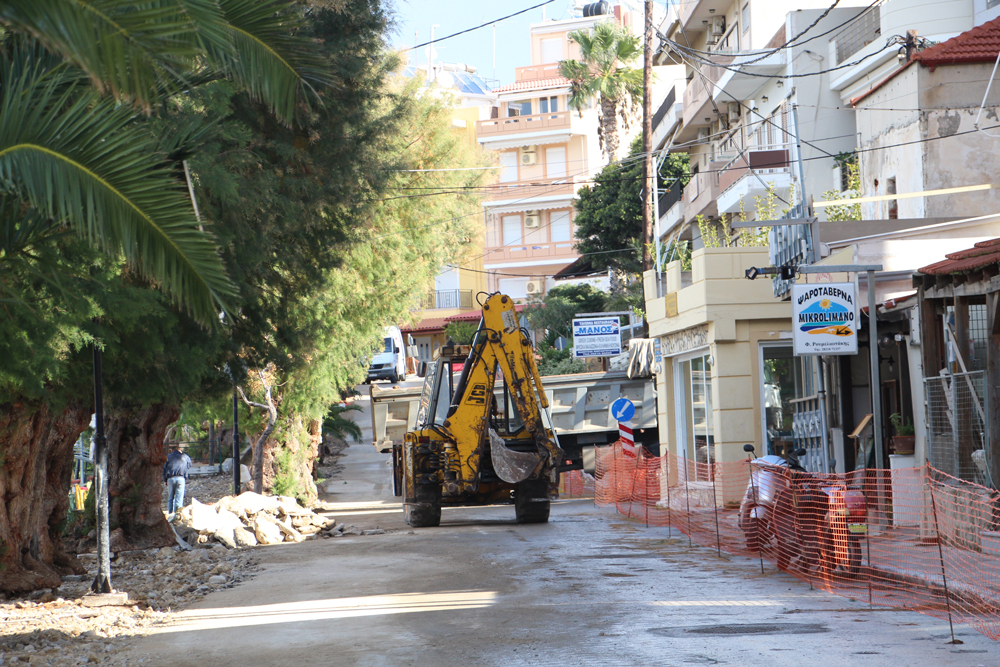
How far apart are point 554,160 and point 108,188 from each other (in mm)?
59191

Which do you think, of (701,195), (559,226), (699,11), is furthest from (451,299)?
(699,11)

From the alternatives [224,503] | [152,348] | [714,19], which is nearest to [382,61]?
[152,348]

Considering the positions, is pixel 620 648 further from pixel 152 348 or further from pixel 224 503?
pixel 224 503

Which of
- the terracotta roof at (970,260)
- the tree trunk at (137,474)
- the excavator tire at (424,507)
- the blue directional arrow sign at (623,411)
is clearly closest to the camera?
the terracotta roof at (970,260)

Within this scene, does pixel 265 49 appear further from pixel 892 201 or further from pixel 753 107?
pixel 753 107

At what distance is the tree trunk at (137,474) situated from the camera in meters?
17.4

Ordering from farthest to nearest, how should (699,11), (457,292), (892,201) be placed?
(457,292)
(699,11)
(892,201)

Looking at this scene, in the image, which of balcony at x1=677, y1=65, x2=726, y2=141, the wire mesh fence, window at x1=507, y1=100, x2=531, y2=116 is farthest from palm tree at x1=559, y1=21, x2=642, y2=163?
the wire mesh fence

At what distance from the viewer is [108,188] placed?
6.72m

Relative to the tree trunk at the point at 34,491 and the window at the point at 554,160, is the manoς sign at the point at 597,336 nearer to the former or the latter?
the tree trunk at the point at 34,491

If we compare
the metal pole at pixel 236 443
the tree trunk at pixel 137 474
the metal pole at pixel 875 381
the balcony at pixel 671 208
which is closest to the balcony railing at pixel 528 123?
the balcony at pixel 671 208

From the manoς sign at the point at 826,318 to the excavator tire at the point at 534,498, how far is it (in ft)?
21.4

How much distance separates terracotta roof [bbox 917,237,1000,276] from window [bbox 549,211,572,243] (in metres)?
51.3

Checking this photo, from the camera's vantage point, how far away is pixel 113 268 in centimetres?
1033
